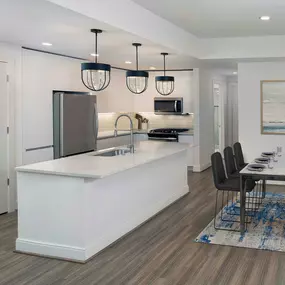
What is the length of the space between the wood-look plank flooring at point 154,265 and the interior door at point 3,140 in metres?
0.82

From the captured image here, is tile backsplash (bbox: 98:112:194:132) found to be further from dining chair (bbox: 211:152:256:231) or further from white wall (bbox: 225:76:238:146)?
dining chair (bbox: 211:152:256:231)

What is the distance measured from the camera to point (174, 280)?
11.6 ft

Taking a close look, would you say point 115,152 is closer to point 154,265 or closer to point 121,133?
point 154,265

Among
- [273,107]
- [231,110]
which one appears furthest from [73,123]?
[231,110]

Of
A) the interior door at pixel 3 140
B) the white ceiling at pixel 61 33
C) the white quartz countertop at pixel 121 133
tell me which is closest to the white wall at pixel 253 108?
the white ceiling at pixel 61 33

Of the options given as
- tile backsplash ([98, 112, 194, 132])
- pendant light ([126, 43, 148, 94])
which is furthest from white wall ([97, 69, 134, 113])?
pendant light ([126, 43, 148, 94])

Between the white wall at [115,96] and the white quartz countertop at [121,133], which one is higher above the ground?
the white wall at [115,96]

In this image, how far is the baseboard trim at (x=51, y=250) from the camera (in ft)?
13.1

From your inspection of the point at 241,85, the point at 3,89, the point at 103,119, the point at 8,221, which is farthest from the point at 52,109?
the point at 241,85

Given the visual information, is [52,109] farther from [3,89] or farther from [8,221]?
[8,221]

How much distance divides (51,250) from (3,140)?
214cm

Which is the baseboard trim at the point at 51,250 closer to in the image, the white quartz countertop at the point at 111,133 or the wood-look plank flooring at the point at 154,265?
the wood-look plank flooring at the point at 154,265

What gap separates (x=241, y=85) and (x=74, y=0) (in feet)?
15.4

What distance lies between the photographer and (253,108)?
7.72 meters
